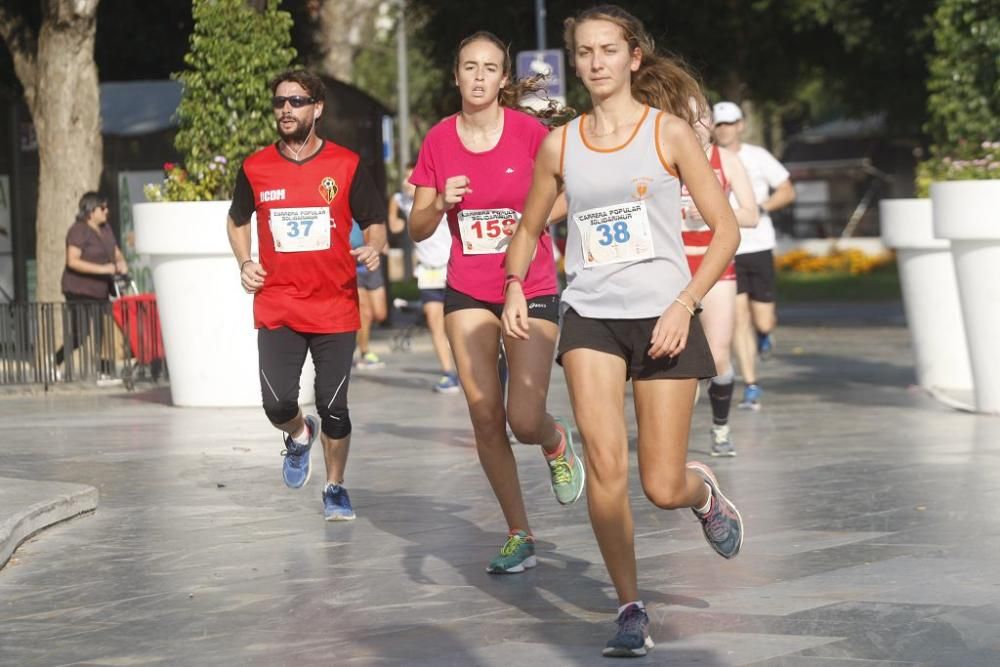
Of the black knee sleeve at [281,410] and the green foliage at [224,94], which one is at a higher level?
the green foliage at [224,94]

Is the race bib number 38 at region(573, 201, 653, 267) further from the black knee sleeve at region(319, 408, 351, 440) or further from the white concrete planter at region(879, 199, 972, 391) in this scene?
the white concrete planter at region(879, 199, 972, 391)

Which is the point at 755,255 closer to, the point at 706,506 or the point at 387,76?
the point at 706,506

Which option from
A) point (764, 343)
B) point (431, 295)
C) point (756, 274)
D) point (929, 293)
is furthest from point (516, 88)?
point (764, 343)

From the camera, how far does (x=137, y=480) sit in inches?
387

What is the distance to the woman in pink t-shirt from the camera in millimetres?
7051

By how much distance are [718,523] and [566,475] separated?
96 centimetres

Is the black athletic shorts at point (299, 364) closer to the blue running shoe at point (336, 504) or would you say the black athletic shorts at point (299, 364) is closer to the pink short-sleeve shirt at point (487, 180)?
the blue running shoe at point (336, 504)

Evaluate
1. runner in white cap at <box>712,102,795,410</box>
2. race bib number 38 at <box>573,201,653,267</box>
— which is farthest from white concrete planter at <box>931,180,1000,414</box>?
race bib number 38 at <box>573,201,653,267</box>

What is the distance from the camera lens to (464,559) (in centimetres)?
739

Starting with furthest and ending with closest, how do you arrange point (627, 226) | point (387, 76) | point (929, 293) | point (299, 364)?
1. point (387, 76)
2. point (929, 293)
3. point (299, 364)
4. point (627, 226)

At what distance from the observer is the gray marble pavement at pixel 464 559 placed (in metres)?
5.89

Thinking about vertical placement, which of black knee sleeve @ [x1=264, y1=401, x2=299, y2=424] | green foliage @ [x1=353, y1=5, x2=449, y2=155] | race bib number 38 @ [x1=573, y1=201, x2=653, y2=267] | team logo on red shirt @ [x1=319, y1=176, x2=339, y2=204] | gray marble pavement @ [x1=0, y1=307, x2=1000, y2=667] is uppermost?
green foliage @ [x1=353, y1=5, x2=449, y2=155]

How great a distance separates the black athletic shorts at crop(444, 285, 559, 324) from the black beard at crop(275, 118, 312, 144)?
4.78ft

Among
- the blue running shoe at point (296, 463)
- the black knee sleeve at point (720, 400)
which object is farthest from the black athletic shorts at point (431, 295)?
the blue running shoe at point (296, 463)
